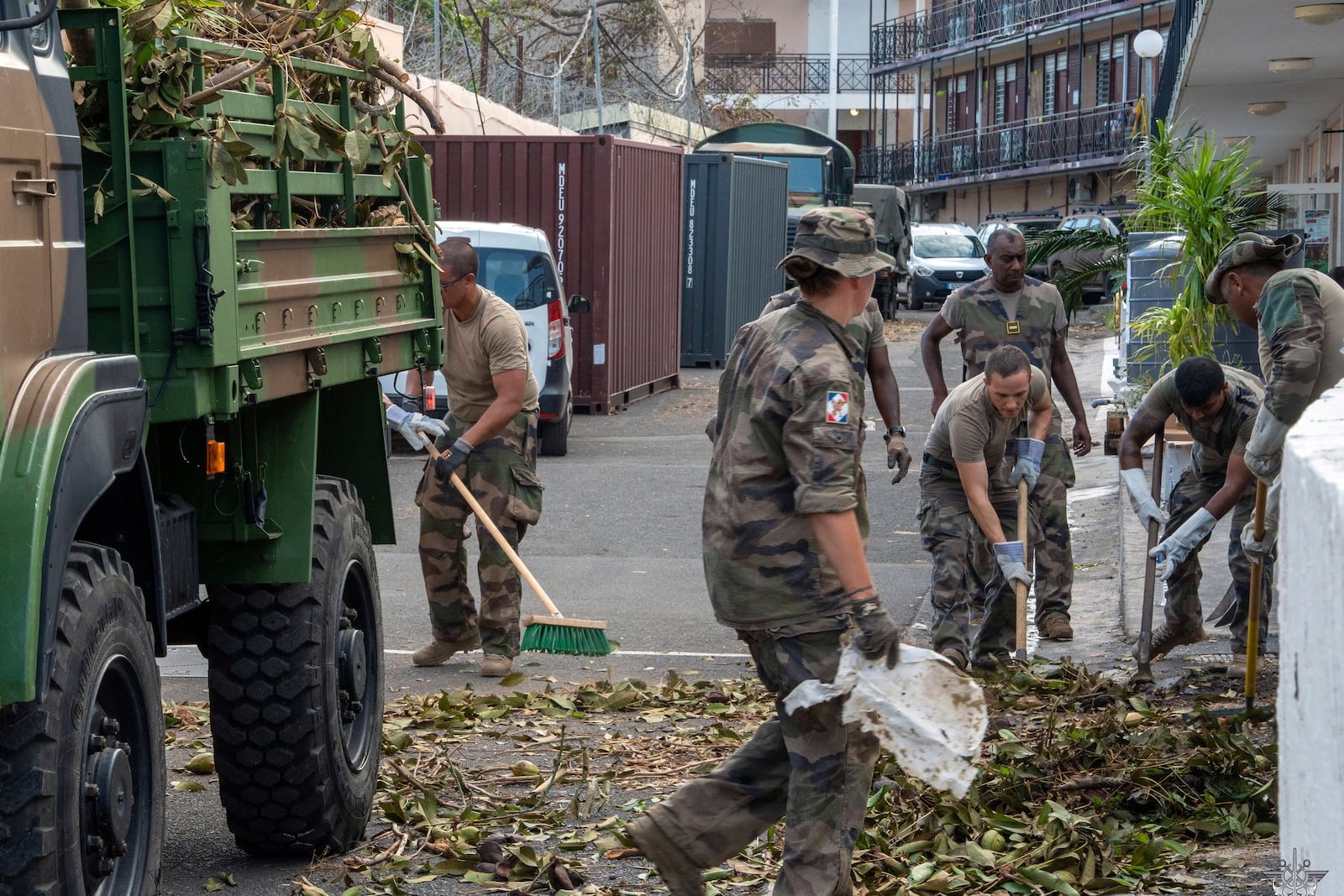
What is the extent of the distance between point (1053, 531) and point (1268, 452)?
2.01m

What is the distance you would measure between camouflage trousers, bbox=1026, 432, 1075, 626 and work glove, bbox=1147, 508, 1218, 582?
0.93 m

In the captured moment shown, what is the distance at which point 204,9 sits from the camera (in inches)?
185

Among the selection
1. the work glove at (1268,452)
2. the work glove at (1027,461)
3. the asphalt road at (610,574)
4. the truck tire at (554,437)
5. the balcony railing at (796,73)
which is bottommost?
the asphalt road at (610,574)

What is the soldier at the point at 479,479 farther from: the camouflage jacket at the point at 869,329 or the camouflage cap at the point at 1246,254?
the camouflage cap at the point at 1246,254

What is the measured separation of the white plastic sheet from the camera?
159 inches

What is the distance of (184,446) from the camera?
471 centimetres

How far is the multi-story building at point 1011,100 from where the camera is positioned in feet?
144

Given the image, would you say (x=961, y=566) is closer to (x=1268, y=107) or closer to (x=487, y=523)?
(x=487, y=523)

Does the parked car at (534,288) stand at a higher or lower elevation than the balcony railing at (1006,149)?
lower

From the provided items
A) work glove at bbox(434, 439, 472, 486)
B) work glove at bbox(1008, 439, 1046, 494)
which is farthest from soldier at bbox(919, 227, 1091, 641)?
work glove at bbox(434, 439, 472, 486)

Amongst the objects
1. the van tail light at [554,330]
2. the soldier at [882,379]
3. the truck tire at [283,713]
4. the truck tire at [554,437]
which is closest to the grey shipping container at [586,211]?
the van tail light at [554,330]

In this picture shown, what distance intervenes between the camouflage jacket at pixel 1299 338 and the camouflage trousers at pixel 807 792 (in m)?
2.69

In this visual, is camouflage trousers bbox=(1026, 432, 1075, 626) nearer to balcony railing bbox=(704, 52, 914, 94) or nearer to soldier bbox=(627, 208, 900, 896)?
soldier bbox=(627, 208, 900, 896)

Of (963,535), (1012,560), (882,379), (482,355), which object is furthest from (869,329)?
(482,355)
